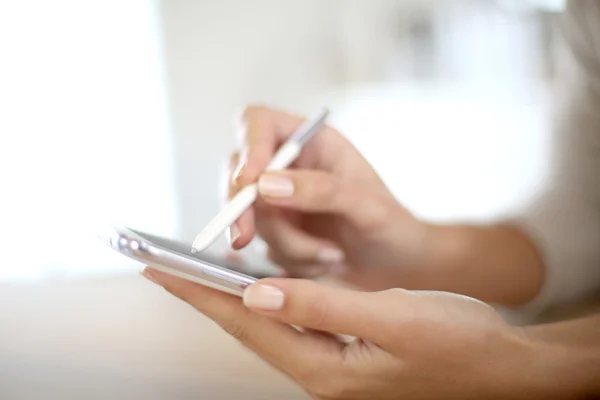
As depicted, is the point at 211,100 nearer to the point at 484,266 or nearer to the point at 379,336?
the point at 484,266

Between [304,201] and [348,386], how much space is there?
0.50 feet

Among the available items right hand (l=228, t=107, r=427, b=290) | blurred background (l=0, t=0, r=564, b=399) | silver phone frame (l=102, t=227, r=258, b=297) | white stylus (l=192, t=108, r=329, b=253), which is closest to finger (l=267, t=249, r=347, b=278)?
right hand (l=228, t=107, r=427, b=290)

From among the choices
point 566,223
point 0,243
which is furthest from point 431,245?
point 0,243

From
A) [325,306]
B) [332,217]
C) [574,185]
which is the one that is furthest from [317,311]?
[574,185]

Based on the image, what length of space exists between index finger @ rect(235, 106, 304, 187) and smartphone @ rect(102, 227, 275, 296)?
0.43ft

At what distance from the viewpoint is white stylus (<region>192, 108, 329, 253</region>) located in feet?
1.24

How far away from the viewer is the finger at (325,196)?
1.41 feet

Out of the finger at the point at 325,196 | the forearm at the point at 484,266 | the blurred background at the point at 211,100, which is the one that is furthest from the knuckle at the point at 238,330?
the blurred background at the point at 211,100

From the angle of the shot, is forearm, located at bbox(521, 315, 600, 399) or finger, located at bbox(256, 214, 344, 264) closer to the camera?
forearm, located at bbox(521, 315, 600, 399)

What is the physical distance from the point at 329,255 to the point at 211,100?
0.60 metres

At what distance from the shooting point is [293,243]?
51cm

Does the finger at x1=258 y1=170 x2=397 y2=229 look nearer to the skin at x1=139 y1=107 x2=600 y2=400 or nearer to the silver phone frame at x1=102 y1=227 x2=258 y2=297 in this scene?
the skin at x1=139 y1=107 x2=600 y2=400

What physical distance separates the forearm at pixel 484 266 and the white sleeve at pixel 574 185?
14mm

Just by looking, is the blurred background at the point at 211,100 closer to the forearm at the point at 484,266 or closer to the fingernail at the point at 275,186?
the forearm at the point at 484,266
